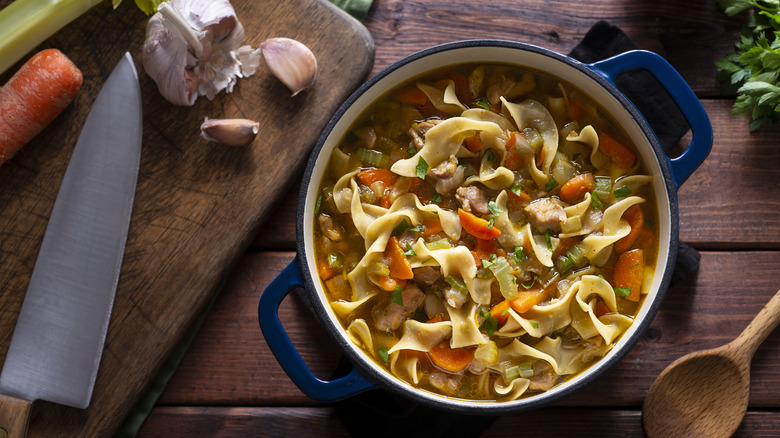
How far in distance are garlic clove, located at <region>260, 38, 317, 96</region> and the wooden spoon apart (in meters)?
2.85

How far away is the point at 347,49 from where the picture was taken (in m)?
3.60

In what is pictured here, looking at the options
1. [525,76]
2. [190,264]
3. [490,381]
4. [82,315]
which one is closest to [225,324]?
[190,264]

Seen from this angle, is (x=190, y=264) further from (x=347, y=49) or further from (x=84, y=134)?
(x=347, y=49)

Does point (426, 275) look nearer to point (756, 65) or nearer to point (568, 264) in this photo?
point (568, 264)

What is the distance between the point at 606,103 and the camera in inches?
128

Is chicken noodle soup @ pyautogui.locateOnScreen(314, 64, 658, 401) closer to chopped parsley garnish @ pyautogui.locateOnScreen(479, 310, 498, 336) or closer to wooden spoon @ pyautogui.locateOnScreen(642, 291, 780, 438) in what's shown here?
chopped parsley garnish @ pyautogui.locateOnScreen(479, 310, 498, 336)

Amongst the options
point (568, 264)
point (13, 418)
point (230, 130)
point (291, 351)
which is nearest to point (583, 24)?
point (568, 264)

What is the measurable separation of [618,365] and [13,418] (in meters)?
3.64

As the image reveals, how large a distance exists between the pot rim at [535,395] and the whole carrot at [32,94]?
1598 mm

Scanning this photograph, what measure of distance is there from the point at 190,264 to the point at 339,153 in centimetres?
117

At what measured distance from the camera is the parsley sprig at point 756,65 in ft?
11.2

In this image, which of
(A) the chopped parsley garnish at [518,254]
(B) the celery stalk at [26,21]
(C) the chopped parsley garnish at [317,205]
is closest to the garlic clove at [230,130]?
(C) the chopped parsley garnish at [317,205]

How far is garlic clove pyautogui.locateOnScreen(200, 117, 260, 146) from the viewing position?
11.1 feet

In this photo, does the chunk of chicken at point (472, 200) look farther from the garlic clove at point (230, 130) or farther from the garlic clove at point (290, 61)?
the garlic clove at point (230, 130)
